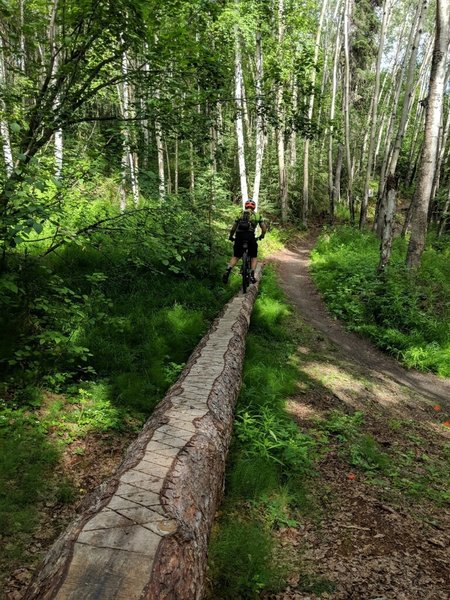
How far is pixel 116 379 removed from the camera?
5219 mm

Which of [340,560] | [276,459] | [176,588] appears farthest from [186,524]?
[276,459]

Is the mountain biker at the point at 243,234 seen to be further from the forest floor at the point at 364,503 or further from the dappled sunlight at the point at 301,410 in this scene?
the dappled sunlight at the point at 301,410

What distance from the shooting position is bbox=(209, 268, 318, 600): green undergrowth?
2.78m

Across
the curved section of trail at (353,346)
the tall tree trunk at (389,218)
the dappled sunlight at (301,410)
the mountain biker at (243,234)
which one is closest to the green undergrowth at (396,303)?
the curved section of trail at (353,346)

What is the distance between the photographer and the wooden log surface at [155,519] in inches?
73.9

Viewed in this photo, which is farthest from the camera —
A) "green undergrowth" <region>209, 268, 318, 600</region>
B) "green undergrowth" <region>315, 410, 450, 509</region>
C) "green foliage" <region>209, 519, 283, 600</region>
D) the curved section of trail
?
the curved section of trail

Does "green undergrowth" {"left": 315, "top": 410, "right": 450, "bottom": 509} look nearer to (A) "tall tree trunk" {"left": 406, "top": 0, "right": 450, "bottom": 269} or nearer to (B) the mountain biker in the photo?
(B) the mountain biker

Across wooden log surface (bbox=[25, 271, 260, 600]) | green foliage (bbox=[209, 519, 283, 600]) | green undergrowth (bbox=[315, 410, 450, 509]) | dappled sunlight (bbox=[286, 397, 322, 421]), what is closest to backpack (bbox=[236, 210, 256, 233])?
dappled sunlight (bbox=[286, 397, 322, 421])

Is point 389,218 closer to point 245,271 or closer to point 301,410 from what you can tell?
point 245,271

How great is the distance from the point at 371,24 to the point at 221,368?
Answer: 28.7 metres

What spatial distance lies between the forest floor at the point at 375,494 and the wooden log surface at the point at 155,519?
0.86 m

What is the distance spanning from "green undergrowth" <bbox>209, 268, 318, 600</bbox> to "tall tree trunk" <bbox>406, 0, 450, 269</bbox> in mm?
6516

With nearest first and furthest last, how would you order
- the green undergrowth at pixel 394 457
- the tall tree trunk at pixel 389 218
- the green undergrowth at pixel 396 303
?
the green undergrowth at pixel 394 457
the green undergrowth at pixel 396 303
the tall tree trunk at pixel 389 218

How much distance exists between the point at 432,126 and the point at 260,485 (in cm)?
1017
